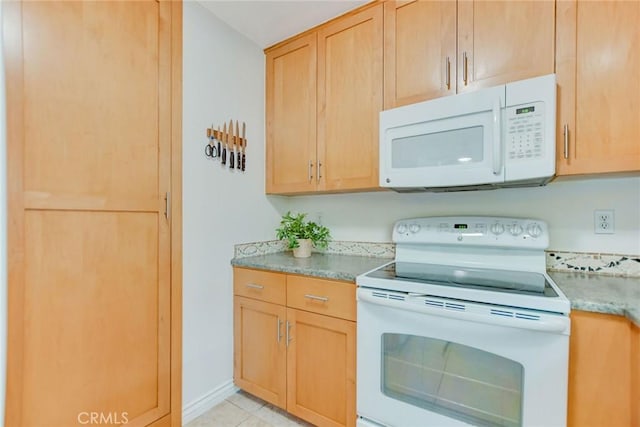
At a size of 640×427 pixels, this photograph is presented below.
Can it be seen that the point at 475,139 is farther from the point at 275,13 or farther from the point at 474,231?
the point at 275,13

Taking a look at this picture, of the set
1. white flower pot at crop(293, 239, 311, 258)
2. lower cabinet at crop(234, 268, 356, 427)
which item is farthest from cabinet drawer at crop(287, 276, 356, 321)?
white flower pot at crop(293, 239, 311, 258)

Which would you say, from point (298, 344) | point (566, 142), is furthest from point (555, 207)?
point (298, 344)

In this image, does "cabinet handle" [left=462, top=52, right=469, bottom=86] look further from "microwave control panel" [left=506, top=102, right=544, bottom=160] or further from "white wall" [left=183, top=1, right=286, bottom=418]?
"white wall" [left=183, top=1, right=286, bottom=418]

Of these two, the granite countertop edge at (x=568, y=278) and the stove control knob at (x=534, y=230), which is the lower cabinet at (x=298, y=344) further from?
the stove control knob at (x=534, y=230)

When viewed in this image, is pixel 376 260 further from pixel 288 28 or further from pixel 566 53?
pixel 288 28

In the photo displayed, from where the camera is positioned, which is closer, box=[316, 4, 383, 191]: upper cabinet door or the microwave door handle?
the microwave door handle

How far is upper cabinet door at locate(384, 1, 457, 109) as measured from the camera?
1.42 meters

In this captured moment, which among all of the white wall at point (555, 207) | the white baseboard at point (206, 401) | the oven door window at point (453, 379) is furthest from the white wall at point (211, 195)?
the oven door window at point (453, 379)

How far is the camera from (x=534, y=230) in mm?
1406

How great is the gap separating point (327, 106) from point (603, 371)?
1.74 metres

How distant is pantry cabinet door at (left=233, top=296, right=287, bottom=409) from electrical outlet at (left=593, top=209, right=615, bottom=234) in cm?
164

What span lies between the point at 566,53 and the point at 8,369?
8.12 ft

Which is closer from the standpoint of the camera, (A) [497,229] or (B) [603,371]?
(B) [603,371]

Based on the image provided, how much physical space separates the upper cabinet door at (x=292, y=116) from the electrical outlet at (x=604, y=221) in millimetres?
1484
